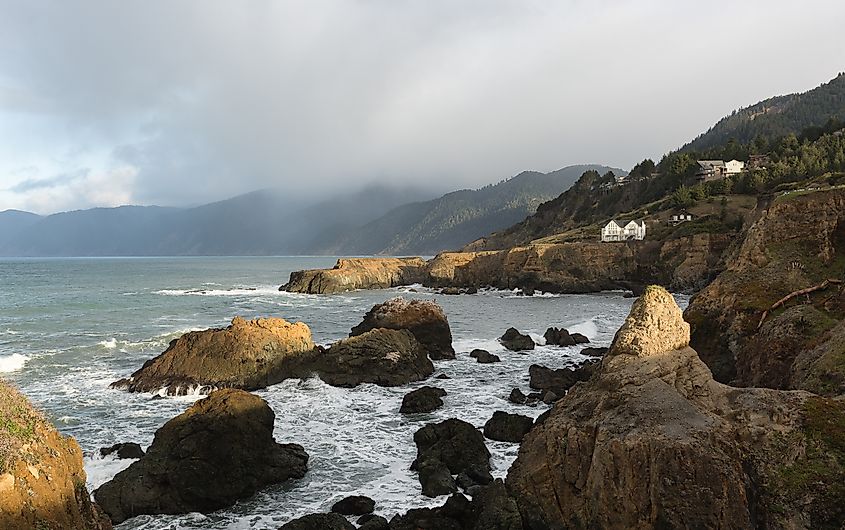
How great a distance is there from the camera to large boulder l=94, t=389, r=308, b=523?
1293cm

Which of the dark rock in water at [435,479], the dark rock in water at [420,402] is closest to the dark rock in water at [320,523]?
the dark rock in water at [435,479]

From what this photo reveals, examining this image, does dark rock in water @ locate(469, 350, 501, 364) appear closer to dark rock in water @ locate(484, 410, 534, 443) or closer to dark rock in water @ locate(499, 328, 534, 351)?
dark rock in water @ locate(499, 328, 534, 351)

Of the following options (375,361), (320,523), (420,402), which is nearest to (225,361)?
(375,361)

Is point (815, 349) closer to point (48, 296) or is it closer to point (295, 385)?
point (295, 385)

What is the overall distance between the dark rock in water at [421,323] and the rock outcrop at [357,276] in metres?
53.9

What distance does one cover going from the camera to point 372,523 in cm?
1141

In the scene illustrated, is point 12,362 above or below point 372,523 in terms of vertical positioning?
above

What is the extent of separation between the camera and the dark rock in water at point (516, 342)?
3384cm

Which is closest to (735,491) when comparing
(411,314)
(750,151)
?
(411,314)

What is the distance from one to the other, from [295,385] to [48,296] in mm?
68478

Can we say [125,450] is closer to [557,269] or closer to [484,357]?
[484,357]

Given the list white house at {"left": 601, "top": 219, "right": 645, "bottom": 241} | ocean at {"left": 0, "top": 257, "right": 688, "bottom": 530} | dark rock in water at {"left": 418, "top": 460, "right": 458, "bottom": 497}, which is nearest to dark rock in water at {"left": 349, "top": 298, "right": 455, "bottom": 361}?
ocean at {"left": 0, "top": 257, "right": 688, "bottom": 530}

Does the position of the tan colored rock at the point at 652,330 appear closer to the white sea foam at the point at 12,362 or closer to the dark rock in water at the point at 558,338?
the dark rock in water at the point at 558,338

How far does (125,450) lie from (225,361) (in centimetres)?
875
